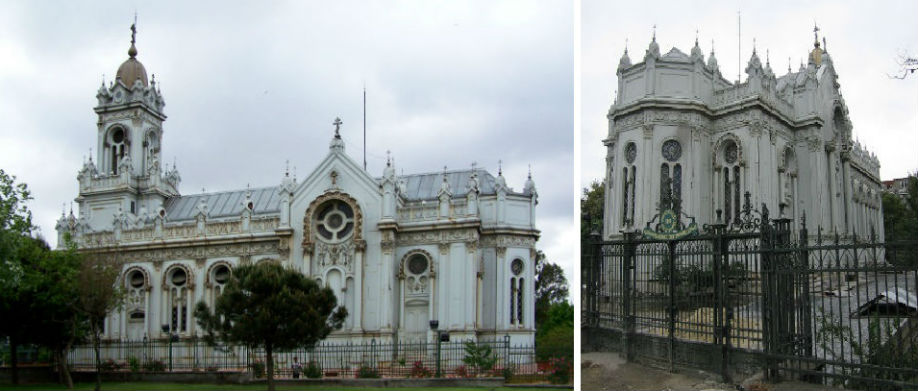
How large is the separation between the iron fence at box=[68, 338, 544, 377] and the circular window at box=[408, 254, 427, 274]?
236 cm

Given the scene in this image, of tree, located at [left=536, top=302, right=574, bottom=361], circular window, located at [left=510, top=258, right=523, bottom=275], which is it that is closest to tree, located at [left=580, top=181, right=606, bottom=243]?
tree, located at [left=536, top=302, right=574, bottom=361]

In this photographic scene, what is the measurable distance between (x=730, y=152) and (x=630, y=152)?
11.6 feet

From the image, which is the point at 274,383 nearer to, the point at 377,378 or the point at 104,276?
the point at 377,378

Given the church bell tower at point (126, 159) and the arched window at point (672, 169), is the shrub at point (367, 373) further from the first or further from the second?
the church bell tower at point (126, 159)

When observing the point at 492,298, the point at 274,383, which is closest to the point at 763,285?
the point at 274,383

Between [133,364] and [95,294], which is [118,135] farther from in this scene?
[95,294]

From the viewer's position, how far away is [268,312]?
16641 millimetres

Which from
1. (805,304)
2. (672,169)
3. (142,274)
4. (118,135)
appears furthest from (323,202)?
(805,304)

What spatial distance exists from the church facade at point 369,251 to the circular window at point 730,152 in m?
7.08

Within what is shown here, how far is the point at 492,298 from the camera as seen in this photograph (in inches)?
962

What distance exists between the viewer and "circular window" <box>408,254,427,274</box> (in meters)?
24.5

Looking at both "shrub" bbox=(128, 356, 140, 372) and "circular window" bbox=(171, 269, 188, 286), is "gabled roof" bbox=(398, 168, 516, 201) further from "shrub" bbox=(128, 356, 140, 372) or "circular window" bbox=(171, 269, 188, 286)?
"shrub" bbox=(128, 356, 140, 372)

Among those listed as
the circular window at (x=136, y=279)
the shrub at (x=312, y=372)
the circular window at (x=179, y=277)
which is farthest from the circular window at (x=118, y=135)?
the shrub at (x=312, y=372)

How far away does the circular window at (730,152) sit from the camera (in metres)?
27.4
